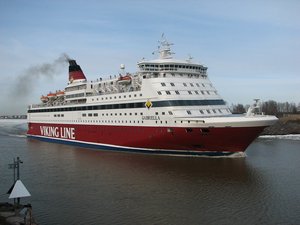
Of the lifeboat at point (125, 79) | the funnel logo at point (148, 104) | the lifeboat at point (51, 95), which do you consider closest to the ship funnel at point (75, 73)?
the lifeboat at point (51, 95)

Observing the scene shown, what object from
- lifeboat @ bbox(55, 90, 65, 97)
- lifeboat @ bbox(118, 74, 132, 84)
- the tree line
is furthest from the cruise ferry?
the tree line

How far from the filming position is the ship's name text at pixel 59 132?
122ft

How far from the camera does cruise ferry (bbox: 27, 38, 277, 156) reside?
23.8m

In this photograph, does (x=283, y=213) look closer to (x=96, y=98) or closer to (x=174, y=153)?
(x=174, y=153)

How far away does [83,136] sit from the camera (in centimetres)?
3462

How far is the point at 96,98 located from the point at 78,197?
17.5 metres

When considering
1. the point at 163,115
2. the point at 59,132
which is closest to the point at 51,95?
the point at 59,132

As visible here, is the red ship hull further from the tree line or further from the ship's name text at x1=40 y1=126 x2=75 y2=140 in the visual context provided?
the tree line

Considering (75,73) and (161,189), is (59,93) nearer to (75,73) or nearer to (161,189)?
(75,73)

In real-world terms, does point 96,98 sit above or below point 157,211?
above

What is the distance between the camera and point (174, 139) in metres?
24.9

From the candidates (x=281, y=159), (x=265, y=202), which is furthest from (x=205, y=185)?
(x=281, y=159)

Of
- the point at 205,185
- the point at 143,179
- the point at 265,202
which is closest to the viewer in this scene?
the point at 265,202

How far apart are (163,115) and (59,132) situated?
19.0m
